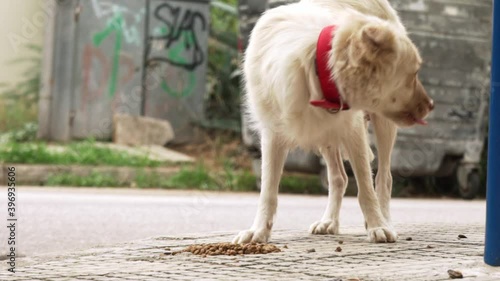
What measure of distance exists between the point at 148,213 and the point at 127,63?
647cm

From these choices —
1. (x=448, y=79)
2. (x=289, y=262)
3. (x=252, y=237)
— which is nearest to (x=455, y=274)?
(x=289, y=262)

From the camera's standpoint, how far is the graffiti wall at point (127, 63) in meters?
13.9

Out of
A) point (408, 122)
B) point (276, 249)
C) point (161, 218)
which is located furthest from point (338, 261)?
point (161, 218)

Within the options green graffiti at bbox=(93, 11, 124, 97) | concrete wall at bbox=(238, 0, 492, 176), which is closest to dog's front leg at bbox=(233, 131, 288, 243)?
concrete wall at bbox=(238, 0, 492, 176)

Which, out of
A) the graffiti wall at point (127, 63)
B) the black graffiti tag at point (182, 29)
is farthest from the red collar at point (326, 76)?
the black graffiti tag at point (182, 29)

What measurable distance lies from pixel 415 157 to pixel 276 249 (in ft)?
22.0

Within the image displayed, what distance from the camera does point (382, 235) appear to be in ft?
15.7

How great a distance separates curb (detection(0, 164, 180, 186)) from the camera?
11.5m

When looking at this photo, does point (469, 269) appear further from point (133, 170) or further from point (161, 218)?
point (133, 170)

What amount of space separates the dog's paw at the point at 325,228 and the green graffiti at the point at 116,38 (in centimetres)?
917

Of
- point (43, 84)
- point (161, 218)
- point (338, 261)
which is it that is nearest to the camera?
point (338, 261)

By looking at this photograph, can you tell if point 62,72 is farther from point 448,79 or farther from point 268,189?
point 268,189

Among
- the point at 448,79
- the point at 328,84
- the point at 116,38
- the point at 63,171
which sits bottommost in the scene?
the point at 63,171

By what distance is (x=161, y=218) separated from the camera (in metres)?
7.74
